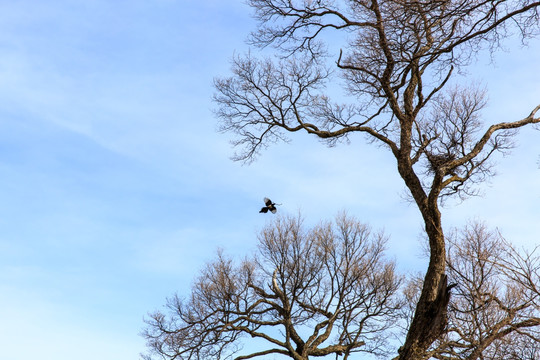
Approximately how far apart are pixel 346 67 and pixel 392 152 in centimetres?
236

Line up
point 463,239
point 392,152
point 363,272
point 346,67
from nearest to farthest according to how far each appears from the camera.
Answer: point 346,67, point 392,152, point 463,239, point 363,272

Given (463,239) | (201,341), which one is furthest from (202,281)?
(463,239)

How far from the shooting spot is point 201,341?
21391 mm

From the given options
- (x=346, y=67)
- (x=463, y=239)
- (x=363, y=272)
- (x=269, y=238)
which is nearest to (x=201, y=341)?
(x=269, y=238)

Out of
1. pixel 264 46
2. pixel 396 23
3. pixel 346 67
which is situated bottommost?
pixel 396 23

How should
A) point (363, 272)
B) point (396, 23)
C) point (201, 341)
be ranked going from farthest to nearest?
1. point (363, 272)
2. point (201, 341)
3. point (396, 23)

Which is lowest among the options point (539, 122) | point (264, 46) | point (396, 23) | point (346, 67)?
point (396, 23)

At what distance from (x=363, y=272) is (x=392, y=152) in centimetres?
1003

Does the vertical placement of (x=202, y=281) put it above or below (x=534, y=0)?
above

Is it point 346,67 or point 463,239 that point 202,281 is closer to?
point 463,239

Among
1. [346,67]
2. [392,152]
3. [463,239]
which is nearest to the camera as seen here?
[346,67]

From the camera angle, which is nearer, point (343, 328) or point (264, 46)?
point (264, 46)

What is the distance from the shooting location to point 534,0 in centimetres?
928

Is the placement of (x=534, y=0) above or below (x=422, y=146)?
below
